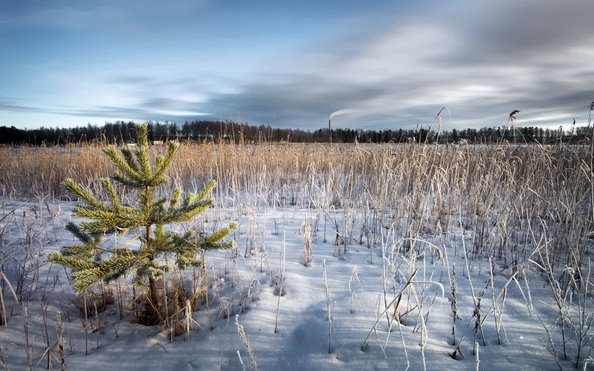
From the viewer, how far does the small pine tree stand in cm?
167

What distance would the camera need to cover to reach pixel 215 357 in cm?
180

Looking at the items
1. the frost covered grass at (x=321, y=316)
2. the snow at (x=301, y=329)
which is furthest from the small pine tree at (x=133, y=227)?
the snow at (x=301, y=329)

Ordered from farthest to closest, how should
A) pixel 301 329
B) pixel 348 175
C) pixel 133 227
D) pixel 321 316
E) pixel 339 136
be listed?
pixel 339 136, pixel 348 175, pixel 321 316, pixel 301 329, pixel 133 227

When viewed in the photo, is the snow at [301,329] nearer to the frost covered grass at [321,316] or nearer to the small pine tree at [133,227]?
the frost covered grass at [321,316]

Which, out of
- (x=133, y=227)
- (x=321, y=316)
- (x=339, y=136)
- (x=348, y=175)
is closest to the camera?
(x=133, y=227)

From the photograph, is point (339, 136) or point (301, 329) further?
point (339, 136)

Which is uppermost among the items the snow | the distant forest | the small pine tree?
the distant forest

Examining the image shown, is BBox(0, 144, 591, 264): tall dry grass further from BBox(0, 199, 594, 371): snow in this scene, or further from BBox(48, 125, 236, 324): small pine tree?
BBox(48, 125, 236, 324): small pine tree

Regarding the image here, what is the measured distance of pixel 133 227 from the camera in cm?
188

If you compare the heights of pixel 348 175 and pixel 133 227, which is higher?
pixel 348 175

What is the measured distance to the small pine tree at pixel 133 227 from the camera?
167cm

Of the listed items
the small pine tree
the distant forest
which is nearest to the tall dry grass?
the distant forest

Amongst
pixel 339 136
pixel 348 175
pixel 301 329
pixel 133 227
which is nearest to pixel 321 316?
pixel 301 329

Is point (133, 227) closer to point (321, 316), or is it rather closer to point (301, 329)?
point (301, 329)
